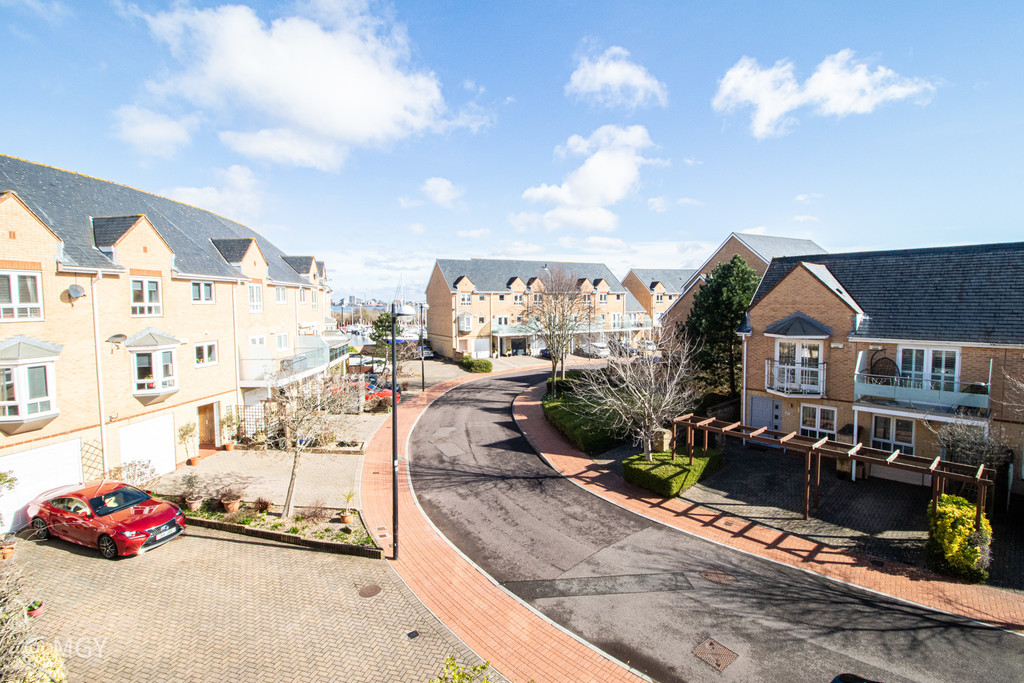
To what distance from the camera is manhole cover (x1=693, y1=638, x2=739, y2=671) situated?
966cm

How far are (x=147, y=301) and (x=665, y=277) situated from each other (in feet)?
193

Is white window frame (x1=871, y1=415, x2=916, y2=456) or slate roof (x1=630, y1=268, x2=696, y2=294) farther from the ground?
slate roof (x1=630, y1=268, x2=696, y2=294)

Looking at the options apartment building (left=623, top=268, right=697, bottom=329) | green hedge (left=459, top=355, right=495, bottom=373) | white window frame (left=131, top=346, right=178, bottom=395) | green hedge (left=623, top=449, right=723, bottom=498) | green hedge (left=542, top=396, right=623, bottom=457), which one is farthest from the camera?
apartment building (left=623, top=268, right=697, bottom=329)

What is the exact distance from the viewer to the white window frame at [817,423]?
68.5 ft

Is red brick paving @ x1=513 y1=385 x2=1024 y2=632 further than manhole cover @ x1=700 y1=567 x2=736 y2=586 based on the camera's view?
No

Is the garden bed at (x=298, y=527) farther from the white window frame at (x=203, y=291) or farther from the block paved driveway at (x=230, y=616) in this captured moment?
the white window frame at (x=203, y=291)

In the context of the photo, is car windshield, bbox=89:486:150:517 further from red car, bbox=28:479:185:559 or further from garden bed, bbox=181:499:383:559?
garden bed, bbox=181:499:383:559

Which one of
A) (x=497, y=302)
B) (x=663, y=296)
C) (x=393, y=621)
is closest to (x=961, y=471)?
(x=393, y=621)

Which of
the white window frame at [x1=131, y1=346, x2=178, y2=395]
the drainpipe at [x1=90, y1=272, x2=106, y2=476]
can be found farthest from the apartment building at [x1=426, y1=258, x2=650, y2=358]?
the drainpipe at [x1=90, y1=272, x2=106, y2=476]

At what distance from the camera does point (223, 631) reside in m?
10.5

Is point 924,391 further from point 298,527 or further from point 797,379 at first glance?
point 298,527

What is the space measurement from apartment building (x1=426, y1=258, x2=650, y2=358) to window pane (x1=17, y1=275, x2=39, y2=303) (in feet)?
121

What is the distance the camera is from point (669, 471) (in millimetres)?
18203

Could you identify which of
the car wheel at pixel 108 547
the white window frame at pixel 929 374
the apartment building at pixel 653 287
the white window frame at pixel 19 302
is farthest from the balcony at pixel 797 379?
the apartment building at pixel 653 287
